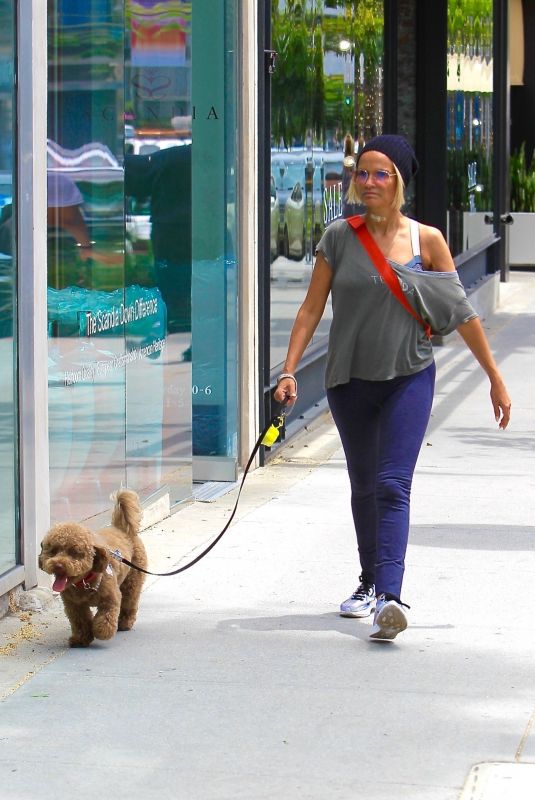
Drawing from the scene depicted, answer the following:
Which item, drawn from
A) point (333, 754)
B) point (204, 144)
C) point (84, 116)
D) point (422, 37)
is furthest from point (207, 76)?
point (422, 37)

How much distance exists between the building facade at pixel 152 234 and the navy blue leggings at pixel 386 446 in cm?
119

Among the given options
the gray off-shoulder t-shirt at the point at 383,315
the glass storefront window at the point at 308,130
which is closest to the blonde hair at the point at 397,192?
the gray off-shoulder t-shirt at the point at 383,315

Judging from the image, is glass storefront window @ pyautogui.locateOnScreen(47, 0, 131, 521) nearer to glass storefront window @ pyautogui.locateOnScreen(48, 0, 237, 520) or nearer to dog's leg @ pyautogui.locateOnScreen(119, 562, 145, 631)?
glass storefront window @ pyautogui.locateOnScreen(48, 0, 237, 520)

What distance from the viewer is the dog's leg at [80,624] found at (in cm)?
526

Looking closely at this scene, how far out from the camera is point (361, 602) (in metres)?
5.76

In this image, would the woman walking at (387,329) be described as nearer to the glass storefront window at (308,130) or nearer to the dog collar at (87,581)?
the dog collar at (87,581)

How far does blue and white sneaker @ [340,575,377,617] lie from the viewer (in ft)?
18.8

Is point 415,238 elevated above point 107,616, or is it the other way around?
point 415,238

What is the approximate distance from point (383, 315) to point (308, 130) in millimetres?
5262

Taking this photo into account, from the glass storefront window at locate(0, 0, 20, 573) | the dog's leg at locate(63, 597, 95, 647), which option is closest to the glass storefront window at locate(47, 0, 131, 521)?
the glass storefront window at locate(0, 0, 20, 573)

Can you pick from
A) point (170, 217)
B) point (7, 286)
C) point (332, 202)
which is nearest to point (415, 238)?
point (7, 286)

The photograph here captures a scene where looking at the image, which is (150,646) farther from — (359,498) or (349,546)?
(349,546)

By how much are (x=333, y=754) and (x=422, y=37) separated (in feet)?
38.9

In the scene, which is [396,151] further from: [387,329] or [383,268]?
[387,329]
